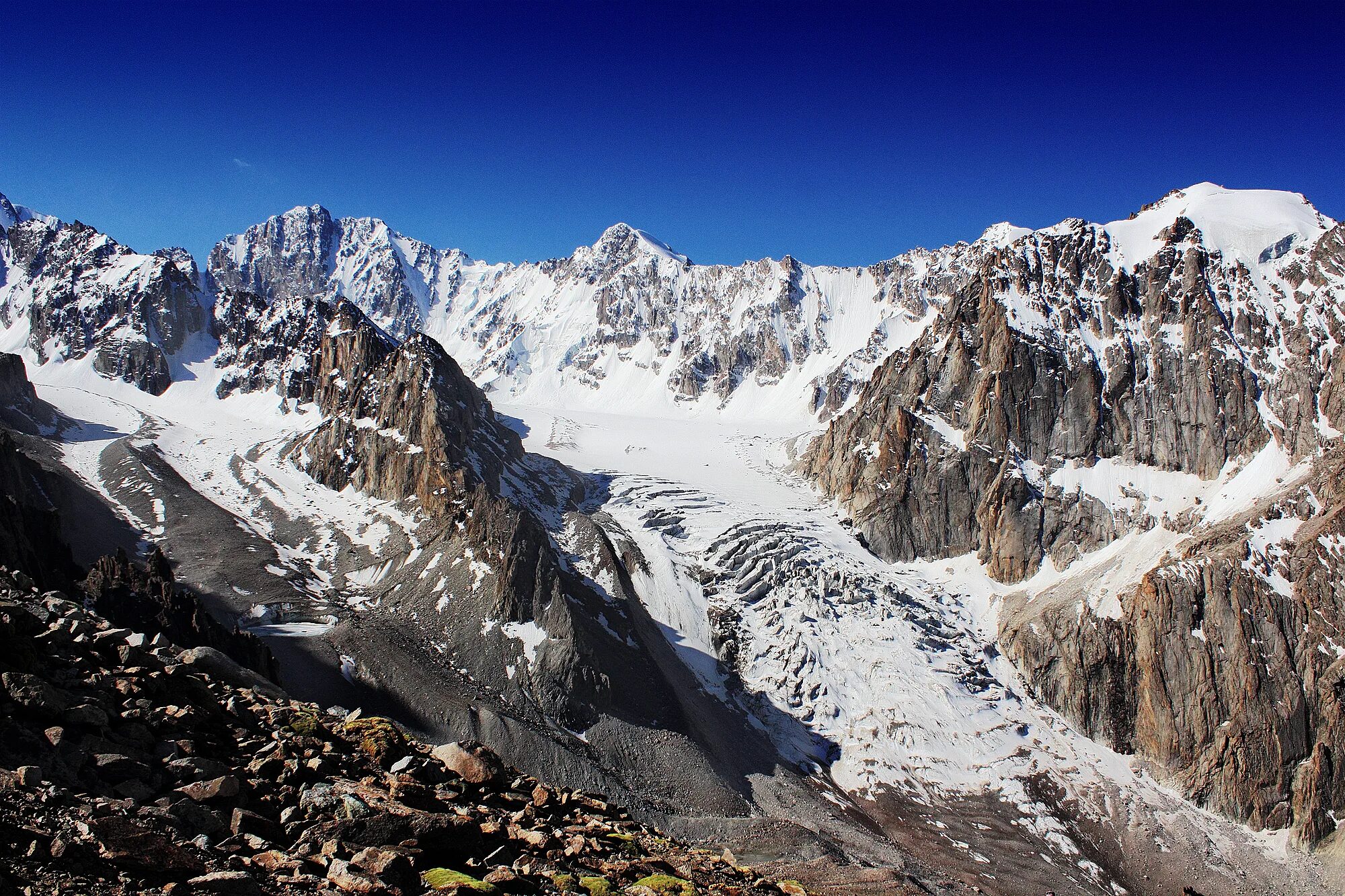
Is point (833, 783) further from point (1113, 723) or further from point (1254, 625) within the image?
point (1254, 625)

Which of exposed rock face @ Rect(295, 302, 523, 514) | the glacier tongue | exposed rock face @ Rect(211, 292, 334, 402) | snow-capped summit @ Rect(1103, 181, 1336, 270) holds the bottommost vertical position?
the glacier tongue

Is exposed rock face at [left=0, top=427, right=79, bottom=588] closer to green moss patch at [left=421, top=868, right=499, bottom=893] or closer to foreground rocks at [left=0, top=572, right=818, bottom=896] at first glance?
foreground rocks at [left=0, top=572, right=818, bottom=896]

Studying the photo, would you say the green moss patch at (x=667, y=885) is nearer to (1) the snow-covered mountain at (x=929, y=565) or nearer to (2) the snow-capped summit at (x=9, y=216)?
(1) the snow-covered mountain at (x=929, y=565)

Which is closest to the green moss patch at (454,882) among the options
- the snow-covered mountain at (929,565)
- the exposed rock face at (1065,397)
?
the snow-covered mountain at (929,565)

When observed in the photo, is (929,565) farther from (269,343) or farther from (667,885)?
(269,343)

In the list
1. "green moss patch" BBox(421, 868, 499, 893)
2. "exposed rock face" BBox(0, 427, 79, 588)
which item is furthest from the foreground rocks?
"exposed rock face" BBox(0, 427, 79, 588)

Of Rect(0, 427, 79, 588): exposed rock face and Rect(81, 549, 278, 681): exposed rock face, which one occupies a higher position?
Rect(0, 427, 79, 588): exposed rock face
